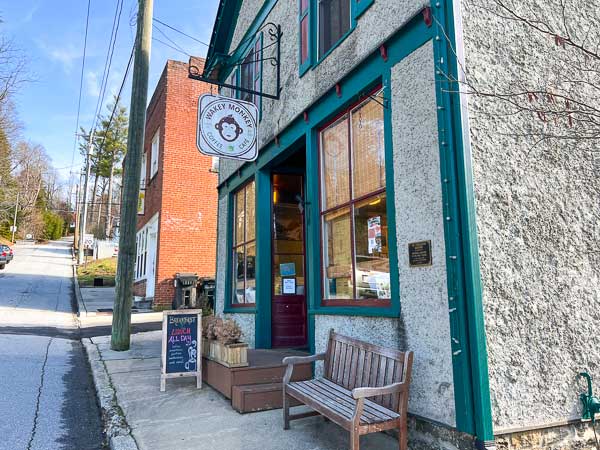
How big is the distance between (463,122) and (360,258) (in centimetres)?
178

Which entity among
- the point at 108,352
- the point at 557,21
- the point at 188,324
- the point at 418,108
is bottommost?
the point at 108,352

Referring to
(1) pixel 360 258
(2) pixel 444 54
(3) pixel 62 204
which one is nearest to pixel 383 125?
(2) pixel 444 54

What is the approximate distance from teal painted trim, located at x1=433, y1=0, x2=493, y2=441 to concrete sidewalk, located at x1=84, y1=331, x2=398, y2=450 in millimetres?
947

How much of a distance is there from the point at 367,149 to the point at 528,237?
181 centimetres

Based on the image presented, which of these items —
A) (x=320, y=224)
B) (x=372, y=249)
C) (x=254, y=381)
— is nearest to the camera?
(x=372, y=249)

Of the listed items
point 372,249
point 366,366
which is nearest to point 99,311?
point 372,249

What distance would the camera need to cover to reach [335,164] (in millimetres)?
5184

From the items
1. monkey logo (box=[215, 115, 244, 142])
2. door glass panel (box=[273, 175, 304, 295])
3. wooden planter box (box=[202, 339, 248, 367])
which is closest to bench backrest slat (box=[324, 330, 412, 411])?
wooden planter box (box=[202, 339, 248, 367])

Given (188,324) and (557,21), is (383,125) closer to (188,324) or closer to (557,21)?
(557,21)

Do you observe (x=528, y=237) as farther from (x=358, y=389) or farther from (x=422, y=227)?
(x=358, y=389)

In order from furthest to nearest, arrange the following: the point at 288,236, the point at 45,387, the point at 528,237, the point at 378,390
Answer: the point at 288,236 < the point at 45,387 < the point at 528,237 < the point at 378,390

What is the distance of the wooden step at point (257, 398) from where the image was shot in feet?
14.7

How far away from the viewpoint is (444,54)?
3.54 m

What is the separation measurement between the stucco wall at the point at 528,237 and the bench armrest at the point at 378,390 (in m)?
0.64
